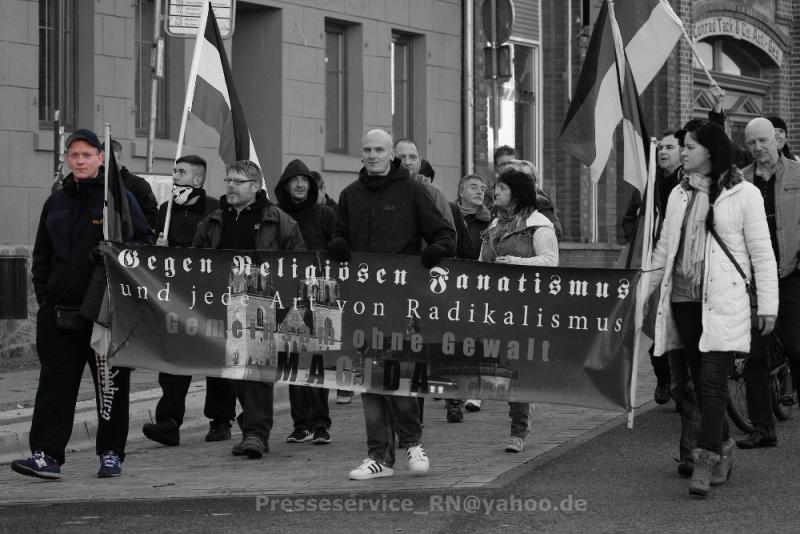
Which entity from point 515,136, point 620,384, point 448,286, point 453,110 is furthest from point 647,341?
point 515,136

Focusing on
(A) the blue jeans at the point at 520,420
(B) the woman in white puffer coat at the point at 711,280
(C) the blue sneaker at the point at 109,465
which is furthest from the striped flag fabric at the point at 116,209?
(B) the woman in white puffer coat at the point at 711,280

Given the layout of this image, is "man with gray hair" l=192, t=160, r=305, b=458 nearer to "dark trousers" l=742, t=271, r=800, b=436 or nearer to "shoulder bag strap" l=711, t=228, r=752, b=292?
"shoulder bag strap" l=711, t=228, r=752, b=292

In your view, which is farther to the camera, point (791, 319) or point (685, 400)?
point (791, 319)

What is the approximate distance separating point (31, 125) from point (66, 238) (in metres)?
5.94

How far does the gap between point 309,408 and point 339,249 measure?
2.05 m

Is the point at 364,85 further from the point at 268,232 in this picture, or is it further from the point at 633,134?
the point at 633,134

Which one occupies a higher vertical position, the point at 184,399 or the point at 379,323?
the point at 379,323

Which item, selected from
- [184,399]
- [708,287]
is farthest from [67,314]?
[708,287]

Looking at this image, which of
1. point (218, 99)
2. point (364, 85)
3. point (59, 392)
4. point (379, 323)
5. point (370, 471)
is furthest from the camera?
point (364, 85)

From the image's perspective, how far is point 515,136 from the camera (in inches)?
912

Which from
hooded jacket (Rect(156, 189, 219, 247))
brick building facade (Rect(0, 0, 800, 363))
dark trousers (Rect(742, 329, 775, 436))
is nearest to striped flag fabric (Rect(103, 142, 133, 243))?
hooded jacket (Rect(156, 189, 219, 247))

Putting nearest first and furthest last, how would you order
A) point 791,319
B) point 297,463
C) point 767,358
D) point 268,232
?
point 297,463 < point 268,232 < point 767,358 < point 791,319

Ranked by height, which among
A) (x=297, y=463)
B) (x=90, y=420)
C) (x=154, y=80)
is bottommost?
(x=297, y=463)

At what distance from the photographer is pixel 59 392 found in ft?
29.3
